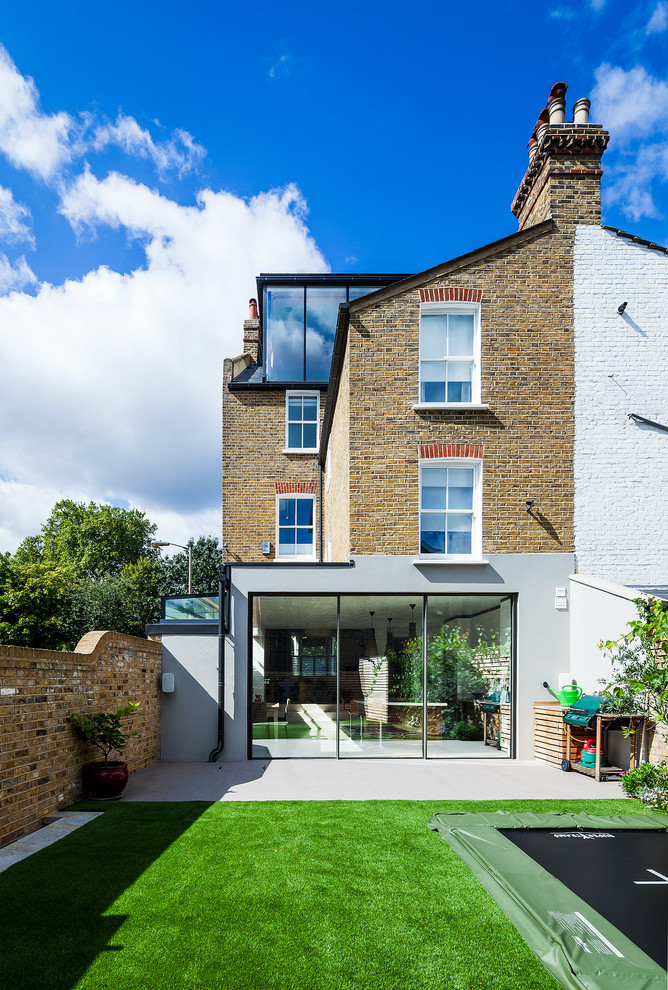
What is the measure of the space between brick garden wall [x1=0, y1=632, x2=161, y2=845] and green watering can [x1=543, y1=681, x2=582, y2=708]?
699 centimetres

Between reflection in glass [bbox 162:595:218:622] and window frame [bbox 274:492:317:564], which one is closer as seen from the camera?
reflection in glass [bbox 162:595:218:622]

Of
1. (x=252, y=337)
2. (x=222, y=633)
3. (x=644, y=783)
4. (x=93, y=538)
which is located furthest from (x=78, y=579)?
(x=644, y=783)

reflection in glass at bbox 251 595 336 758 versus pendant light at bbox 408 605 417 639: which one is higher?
pendant light at bbox 408 605 417 639

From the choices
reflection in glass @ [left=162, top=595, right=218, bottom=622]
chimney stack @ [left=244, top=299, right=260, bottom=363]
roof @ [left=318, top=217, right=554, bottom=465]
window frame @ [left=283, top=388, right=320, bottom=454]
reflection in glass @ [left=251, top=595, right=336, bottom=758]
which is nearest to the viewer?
reflection in glass @ [left=251, top=595, right=336, bottom=758]

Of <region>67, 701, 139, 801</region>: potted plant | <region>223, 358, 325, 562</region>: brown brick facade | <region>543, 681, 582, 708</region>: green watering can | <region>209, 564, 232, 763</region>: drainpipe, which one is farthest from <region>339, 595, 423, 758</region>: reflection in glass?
<region>223, 358, 325, 562</region>: brown brick facade

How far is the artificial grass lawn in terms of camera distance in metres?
3.91

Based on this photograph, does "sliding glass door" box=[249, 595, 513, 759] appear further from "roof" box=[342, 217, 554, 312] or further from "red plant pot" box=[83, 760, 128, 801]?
"roof" box=[342, 217, 554, 312]

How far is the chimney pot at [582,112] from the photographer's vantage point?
1228cm

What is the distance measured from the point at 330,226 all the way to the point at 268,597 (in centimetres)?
926

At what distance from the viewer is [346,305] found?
11.9 meters

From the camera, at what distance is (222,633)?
11.7 metres

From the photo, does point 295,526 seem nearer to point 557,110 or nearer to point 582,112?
point 557,110

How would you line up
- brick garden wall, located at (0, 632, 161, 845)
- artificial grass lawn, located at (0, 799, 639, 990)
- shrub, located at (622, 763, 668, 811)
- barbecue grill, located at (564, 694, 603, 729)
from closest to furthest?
artificial grass lawn, located at (0, 799, 639, 990)
brick garden wall, located at (0, 632, 161, 845)
shrub, located at (622, 763, 668, 811)
barbecue grill, located at (564, 694, 603, 729)

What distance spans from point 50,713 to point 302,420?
13.4 meters
